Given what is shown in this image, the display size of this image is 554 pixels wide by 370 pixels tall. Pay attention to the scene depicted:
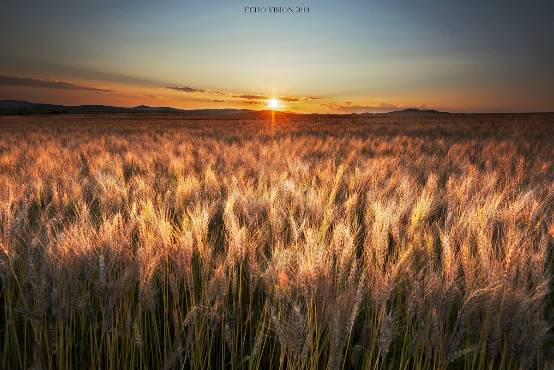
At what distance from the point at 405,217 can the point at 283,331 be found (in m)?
1.46

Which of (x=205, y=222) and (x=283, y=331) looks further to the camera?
(x=205, y=222)

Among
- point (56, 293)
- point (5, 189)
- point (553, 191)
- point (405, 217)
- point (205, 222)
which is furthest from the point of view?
point (553, 191)

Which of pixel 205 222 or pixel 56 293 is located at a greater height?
pixel 205 222

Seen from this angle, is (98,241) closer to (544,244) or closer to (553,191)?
(544,244)

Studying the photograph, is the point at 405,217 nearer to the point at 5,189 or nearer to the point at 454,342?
the point at 454,342

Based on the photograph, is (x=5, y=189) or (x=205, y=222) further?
(x=5, y=189)

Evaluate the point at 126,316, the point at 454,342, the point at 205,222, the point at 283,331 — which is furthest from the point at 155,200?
the point at 454,342

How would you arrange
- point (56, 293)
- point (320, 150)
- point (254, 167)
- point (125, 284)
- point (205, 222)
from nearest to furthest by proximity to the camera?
point (56, 293) → point (125, 284) → point (205, 222) → point (254, 167) → point (320, 150)

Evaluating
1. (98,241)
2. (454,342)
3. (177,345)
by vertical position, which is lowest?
(177,345)

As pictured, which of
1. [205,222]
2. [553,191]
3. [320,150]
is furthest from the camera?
[320,150]

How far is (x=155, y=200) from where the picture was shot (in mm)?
3105

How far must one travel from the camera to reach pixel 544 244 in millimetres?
1392

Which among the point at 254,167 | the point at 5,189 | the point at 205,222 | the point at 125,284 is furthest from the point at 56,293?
the point at 254,167

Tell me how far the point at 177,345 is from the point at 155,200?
1904 mm
